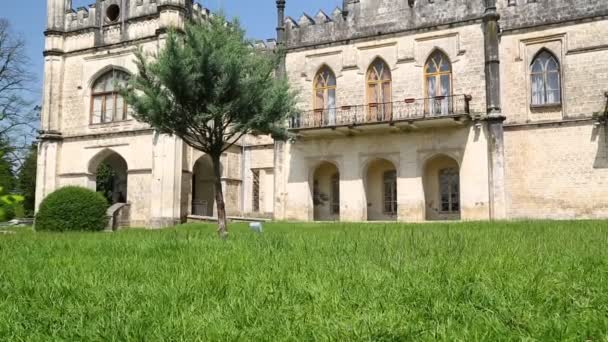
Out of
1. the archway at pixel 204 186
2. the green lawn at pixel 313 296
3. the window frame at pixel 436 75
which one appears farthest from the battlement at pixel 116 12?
the green lawn at pixel 313 296

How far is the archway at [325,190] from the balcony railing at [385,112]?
2322 millimetres

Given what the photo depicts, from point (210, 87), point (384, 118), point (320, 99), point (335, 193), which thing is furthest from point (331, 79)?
point (210, 87)

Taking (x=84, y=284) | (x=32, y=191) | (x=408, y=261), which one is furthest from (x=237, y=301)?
(x=32, y=191)

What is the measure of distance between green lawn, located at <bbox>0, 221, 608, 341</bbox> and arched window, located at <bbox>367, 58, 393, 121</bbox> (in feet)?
58.8

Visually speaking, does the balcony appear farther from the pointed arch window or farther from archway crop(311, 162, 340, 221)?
archway crop(311, 162, 340, 221)

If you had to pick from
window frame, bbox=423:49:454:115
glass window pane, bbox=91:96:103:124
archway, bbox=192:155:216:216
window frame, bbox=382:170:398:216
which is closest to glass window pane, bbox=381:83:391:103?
window frame, bbox=423:49:454:115

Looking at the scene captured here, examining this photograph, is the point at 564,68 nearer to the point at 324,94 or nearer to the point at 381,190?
the point at 381,190

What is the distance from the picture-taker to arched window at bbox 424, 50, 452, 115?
23.9 metres

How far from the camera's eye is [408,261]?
20.5 ft

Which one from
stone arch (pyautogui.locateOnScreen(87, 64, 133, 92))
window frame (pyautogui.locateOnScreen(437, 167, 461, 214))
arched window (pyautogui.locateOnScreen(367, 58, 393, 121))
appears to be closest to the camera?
window frame (pyautogui.locateOnScreen(437, 167, 461, 214))

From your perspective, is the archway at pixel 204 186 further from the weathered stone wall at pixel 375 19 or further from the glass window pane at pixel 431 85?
the glass window pane at pixel 431 85

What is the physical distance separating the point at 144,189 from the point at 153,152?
169 cm

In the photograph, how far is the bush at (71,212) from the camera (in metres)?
18.8

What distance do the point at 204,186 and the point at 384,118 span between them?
33.7 feet
